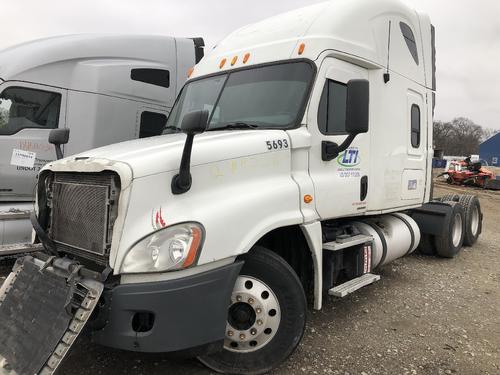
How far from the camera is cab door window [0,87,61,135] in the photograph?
6.30 metres

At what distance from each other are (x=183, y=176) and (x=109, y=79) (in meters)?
4.49

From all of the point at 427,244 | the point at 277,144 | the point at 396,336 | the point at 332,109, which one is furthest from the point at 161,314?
the point at 427,244

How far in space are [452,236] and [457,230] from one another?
0.55 meters

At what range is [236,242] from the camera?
3.13 m

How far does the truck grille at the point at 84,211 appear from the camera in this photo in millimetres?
3027

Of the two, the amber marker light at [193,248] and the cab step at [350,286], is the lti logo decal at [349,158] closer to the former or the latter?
the cab step at [350,286]

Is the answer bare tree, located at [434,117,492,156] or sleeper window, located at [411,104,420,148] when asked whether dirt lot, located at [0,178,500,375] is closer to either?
sleeper window, located at [411,104,420,148]

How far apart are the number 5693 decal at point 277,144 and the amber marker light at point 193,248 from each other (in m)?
1.07

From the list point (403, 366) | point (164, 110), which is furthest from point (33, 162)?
point (403, 366)

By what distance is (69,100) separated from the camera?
262 inches

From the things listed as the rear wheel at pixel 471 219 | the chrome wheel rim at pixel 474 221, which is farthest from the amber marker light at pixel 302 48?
the chrome wheel rim at pixel 474 221

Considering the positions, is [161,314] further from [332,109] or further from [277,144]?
[332,109]

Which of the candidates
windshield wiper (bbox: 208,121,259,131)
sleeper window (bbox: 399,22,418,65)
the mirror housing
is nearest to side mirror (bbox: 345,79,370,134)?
windshield wiper (bbox: 208,121,259,131)

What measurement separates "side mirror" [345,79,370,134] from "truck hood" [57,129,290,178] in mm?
564
